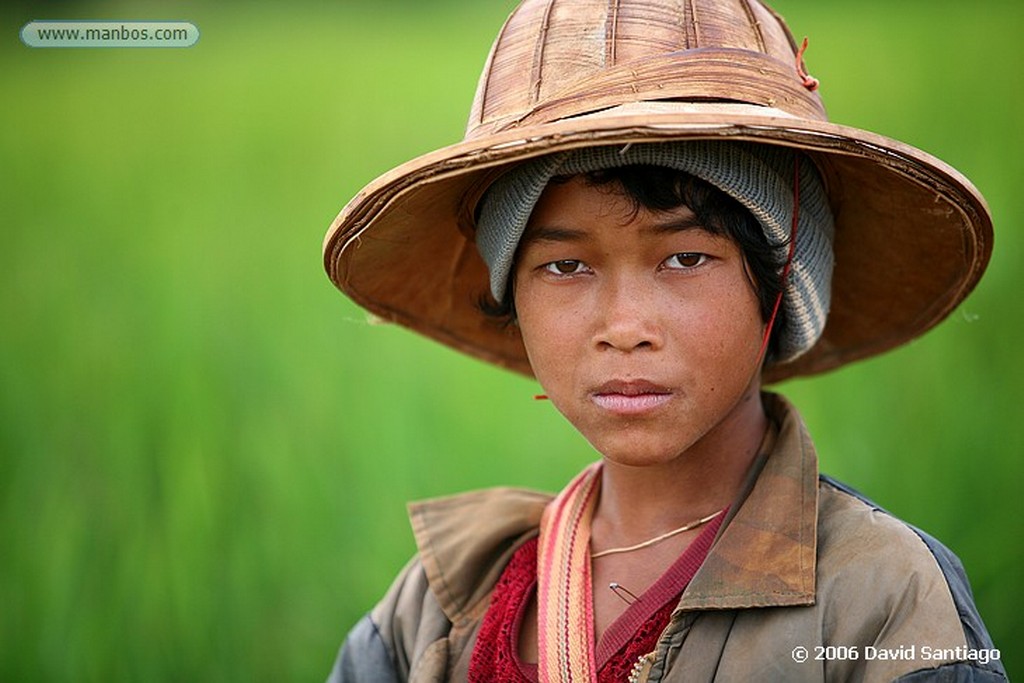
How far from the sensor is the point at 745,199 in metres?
1.45

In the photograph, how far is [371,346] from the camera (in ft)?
9.17

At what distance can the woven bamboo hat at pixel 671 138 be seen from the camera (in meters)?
1.36

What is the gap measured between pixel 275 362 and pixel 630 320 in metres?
1.52

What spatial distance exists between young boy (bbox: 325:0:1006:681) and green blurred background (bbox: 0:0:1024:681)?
0.82m

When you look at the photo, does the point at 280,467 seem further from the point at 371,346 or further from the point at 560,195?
the point at 560,195

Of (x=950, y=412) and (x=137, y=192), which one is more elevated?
(x=137, y=192)

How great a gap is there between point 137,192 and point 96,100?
0.76 ft

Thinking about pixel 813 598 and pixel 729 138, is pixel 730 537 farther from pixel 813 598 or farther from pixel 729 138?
pixel 729 138

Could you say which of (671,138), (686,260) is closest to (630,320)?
(686,260)

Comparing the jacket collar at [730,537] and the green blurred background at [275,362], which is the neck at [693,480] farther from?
the green blurred background at [275,362]

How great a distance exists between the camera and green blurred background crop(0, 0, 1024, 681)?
99.6 inches

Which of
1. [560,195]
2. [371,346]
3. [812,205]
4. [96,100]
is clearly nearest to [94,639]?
[371,346]

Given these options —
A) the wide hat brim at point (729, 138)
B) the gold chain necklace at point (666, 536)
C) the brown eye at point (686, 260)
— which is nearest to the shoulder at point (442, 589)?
the gold chain necklace at point (666, 536)

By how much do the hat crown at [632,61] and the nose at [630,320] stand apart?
0.23 meters
